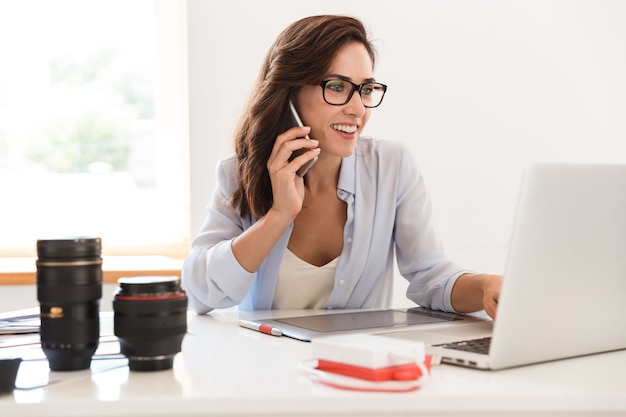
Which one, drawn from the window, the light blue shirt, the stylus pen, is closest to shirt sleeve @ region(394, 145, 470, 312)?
the light blue shirt

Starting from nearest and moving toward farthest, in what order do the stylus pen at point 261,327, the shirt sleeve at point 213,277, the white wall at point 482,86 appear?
the stylus pen at point 261,327 < the shirt sleeve at point 213,277 < the white wall at point 482,86

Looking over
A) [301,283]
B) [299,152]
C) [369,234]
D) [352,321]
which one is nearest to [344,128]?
[299,152]

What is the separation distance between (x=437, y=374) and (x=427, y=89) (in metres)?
2.18

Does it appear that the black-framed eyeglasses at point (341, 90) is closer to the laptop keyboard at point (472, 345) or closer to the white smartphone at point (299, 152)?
the white smartphone at point (299, 152)

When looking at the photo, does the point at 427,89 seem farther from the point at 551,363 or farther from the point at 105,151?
the point at 551,363

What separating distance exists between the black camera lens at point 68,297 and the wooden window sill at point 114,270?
5.25ft

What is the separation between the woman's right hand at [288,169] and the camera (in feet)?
6.21

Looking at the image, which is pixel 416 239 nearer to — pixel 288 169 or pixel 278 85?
→ pixel 288 169

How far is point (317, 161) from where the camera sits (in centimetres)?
217

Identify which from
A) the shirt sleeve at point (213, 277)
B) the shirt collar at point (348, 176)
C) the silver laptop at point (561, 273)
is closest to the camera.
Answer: the silver laptop at point (561, 273)

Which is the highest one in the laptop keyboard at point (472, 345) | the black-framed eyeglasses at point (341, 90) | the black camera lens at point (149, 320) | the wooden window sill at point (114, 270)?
the black-framed eyeglasses at point (341, 90)

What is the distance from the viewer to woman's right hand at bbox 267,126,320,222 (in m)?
1.89

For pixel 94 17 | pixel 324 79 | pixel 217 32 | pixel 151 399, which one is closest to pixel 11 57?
pixel 94 17

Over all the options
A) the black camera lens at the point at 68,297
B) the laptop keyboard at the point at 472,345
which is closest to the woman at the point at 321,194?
the laptop keyboard at the point at 472,345
